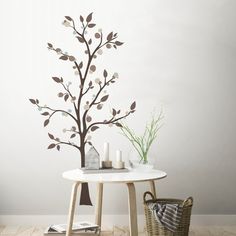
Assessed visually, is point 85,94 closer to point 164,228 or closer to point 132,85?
point 132,85

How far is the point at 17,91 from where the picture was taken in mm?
3941

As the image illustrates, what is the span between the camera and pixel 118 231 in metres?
3.83

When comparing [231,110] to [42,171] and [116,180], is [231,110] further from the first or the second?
[42,171]

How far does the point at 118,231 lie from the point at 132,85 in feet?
3.84

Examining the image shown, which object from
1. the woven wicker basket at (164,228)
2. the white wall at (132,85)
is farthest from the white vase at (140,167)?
the white wall at (132,85)

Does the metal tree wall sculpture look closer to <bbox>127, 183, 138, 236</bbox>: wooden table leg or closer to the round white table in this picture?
the round white table

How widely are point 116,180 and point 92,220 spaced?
0.98 meters

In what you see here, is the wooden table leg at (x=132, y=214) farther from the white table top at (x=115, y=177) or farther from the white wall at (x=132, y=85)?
the white wall at (x=132, y=85)

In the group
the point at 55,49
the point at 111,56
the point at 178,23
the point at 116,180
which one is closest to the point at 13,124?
the point at 55,49

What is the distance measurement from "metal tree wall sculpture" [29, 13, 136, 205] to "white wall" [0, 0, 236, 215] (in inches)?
2.3

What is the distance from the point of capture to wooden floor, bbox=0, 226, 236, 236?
376cm

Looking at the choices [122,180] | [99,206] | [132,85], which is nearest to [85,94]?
[132,85]

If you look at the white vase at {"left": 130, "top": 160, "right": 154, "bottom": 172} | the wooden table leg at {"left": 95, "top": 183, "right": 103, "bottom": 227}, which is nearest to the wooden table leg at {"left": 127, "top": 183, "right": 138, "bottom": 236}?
the white vase at {"left": 130, "top": 160, "right": 154, "bottom": 172}

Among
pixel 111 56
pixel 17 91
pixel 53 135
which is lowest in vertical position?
pixel 53 135
